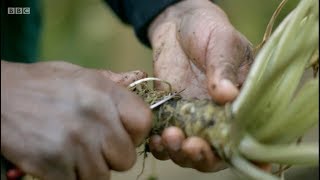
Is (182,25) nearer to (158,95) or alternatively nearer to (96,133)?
(158,95)

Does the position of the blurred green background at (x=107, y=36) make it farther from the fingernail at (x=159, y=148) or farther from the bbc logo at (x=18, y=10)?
the fingernail at (x=159, y=148)

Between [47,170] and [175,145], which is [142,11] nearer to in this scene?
[175,145]

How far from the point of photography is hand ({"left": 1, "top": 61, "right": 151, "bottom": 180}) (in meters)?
1.31

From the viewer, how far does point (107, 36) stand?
354 cm

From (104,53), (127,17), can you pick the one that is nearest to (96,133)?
(127,17)

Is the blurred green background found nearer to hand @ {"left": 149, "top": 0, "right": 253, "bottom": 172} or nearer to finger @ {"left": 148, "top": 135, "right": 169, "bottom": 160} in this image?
hand @ {"left": 149, "top": 0, "right": 253, "bottom": 172}

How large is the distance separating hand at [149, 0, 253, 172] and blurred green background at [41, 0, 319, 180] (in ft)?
4.02

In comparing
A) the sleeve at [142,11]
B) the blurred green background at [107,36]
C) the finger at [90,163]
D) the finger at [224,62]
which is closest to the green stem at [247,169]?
the finger at [224,62]

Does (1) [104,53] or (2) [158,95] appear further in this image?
(1) [104,53]

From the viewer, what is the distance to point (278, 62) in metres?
1.38

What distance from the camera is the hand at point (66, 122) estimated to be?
131 centimetres

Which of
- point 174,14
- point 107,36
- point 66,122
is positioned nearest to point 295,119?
point 66,122

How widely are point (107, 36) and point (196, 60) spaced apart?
1.88m

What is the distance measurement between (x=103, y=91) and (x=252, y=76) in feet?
0.93
